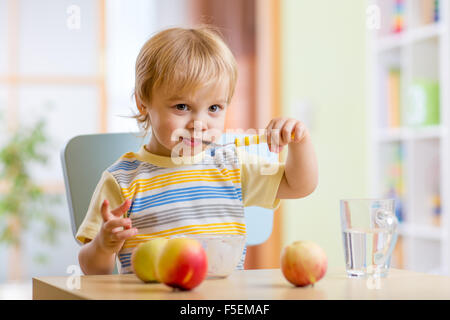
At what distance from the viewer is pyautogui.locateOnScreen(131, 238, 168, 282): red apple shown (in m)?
0.74

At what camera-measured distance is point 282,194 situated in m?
1.16

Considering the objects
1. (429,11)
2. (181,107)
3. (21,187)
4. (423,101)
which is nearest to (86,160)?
(181,107)

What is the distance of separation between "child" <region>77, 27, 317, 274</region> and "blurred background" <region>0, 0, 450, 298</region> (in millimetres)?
1662

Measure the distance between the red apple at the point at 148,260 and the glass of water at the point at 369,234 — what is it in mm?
257

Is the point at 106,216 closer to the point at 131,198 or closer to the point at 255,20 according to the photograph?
the point at 131,198

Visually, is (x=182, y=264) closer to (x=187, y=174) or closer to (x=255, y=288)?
(x=255, y=288)

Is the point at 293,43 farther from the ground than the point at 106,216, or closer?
farther from the ground

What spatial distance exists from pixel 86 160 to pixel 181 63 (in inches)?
11.8

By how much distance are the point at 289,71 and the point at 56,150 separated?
56.4 inches

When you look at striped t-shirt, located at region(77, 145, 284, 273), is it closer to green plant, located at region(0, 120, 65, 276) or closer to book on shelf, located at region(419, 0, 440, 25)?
Result: book on shelf, located at region(419, 0, 440, 25)

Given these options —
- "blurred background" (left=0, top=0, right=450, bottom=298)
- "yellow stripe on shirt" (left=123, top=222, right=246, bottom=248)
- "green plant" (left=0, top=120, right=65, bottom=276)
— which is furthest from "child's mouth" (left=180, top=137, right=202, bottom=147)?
"green plant" (left=0, top=120, right=65, bottom=276)

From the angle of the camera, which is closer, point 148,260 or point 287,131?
point 148,260

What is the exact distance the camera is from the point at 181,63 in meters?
1.10

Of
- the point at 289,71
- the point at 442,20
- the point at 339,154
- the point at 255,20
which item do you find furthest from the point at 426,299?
the point at 255,20
